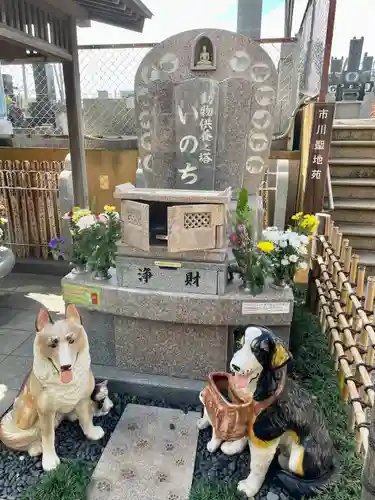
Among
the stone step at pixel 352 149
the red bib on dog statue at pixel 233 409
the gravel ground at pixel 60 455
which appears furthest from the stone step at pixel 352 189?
the red bib on dog statue at pixel 233 409

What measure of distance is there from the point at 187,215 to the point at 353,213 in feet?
11.6

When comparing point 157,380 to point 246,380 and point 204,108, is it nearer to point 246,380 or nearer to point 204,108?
point 246,380

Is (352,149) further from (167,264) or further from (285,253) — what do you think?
(167,264)

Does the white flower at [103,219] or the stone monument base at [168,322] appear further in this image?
the white flower at [103,219]

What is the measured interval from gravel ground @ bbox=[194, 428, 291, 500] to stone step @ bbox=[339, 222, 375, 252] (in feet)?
11.5

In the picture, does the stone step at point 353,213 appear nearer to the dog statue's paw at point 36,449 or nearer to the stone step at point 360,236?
the stone step at point 360,236

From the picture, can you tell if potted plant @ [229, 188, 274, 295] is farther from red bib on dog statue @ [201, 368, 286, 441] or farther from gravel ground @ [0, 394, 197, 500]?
gravel ground @ [0, 394, 197, 500]

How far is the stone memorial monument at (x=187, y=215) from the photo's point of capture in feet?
10.6

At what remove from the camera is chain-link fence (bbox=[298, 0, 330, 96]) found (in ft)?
15.6

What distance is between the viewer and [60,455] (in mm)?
2926

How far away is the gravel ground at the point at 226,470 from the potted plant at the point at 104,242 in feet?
5.50

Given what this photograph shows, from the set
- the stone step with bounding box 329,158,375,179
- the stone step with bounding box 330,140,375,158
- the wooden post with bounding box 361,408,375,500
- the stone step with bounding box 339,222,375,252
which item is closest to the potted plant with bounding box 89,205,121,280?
the wooden post with bounding box 361,408,375,500

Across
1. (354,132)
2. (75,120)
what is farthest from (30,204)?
(354,132)

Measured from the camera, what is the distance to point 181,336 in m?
3.47
